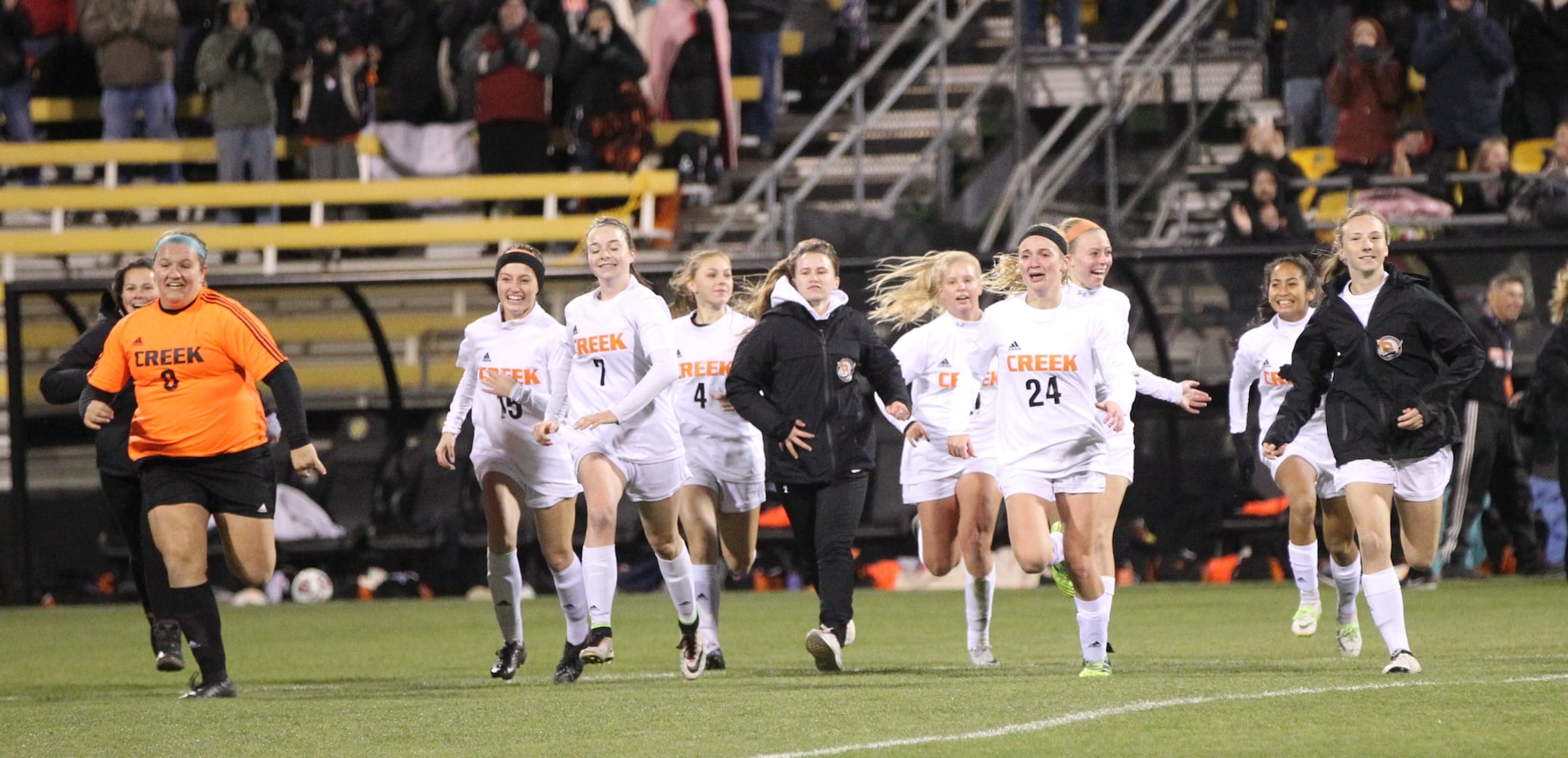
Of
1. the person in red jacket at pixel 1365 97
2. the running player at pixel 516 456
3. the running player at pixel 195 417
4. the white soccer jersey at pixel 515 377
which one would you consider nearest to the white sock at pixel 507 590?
the running player at pixel 516 456

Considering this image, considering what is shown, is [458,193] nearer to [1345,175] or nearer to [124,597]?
[124,597]

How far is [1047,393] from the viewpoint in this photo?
902 centimetres

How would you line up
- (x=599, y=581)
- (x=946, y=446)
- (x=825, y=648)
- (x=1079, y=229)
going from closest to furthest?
1. (x=825, y=648)
2. (x=599, y=581)
3. (x=1079, y=229)
4. (x=946, y=446)

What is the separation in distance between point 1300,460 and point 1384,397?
2.33 metres

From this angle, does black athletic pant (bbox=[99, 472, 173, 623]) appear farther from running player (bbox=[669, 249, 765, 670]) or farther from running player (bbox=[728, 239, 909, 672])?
running player (bbox=[728, 239, 909, 672])

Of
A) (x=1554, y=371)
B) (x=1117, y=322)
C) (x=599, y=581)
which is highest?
(x=1117, y=322)

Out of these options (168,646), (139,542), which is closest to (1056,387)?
(168,646)

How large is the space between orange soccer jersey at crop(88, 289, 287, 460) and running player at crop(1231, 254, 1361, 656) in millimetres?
5141

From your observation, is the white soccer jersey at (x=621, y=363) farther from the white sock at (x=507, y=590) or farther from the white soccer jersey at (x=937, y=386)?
the white soccer jersey at (x=937, y=386)

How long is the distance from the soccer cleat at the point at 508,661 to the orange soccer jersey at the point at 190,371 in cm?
167

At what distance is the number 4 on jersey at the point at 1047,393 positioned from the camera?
29.6ft

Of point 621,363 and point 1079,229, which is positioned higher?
point 1079,229

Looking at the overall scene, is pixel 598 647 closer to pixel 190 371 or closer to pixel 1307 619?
pixel 190 371

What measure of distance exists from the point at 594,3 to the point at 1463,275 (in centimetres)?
872
